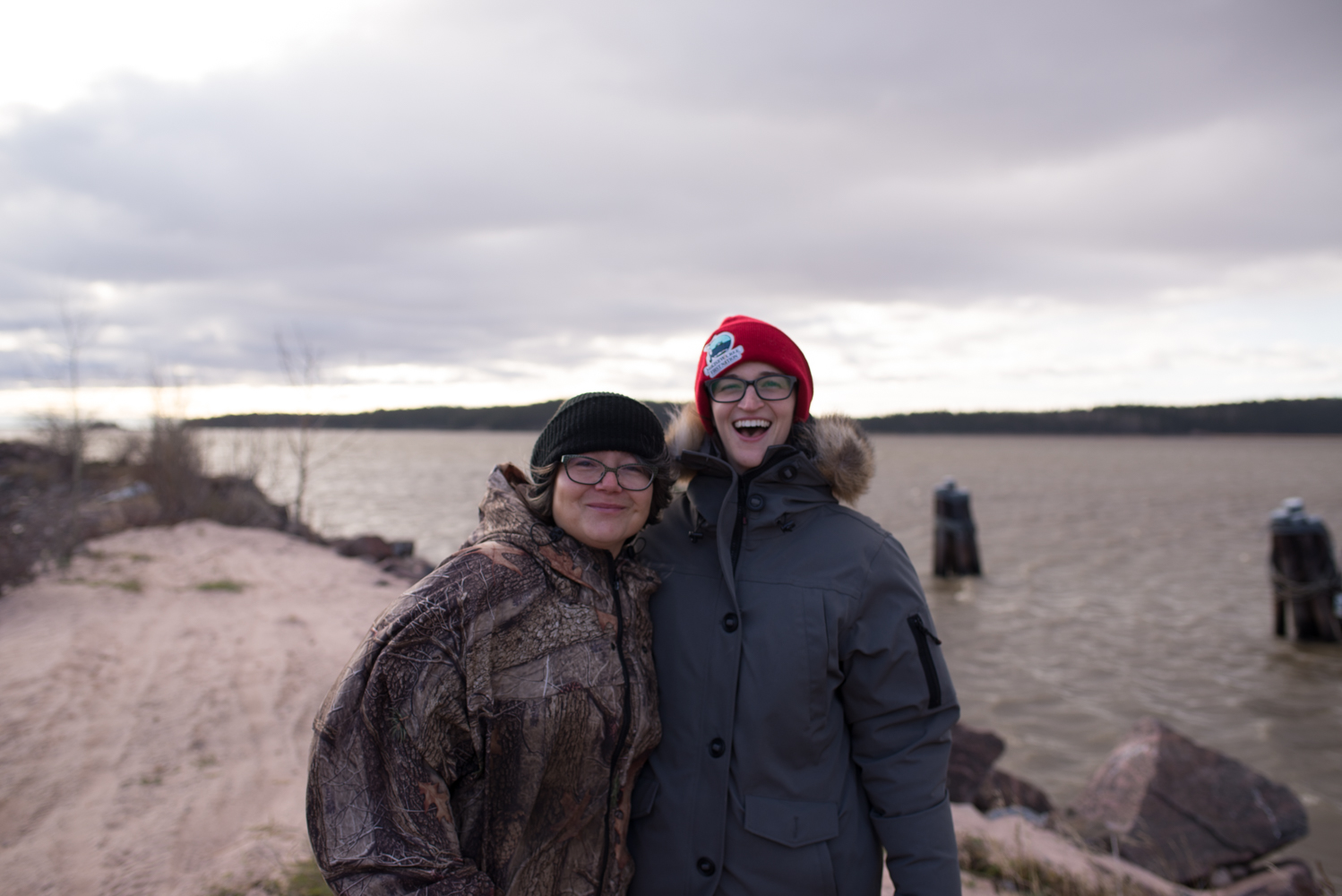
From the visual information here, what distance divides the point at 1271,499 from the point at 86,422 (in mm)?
39031

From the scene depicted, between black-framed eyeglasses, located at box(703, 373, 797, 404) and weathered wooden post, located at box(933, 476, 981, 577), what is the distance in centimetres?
1425

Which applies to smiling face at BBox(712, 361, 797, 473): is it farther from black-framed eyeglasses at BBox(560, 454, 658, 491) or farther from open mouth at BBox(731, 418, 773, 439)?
black-framed eyeglasses at BBox(560, 454, 658, 491)

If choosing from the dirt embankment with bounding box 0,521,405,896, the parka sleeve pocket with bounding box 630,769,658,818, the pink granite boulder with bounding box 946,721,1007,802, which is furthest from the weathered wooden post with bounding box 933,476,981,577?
the parka sleeve pocket with bounding box 630,769,658,818

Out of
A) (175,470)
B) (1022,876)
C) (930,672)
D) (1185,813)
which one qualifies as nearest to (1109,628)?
(1185,813)

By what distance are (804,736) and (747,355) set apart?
43.9 inches

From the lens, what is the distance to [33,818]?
4.66 m

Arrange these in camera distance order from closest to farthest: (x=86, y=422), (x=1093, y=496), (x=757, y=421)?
(x=757, y=421) → (x=86, y=422) → (x=1093, y=496)

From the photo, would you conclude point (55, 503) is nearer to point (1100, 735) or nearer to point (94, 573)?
point (94, 573)

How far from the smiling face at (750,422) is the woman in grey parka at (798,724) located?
0.13m

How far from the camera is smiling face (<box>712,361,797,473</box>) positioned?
241cm

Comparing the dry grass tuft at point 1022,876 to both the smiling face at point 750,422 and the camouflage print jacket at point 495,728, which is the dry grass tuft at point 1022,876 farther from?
the smiling face at point 750,422

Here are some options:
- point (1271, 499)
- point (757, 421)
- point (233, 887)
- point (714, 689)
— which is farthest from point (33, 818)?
point (1271, 499)

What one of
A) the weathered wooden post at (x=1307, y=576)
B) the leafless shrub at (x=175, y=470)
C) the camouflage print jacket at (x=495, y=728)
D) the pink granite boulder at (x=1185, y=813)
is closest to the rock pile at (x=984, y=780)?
the pink granite boulder at (x=1185, y=813)

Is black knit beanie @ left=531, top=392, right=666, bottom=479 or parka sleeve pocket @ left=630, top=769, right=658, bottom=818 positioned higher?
black knit beanie @ left=531, top=392, right=666, bottom=479
